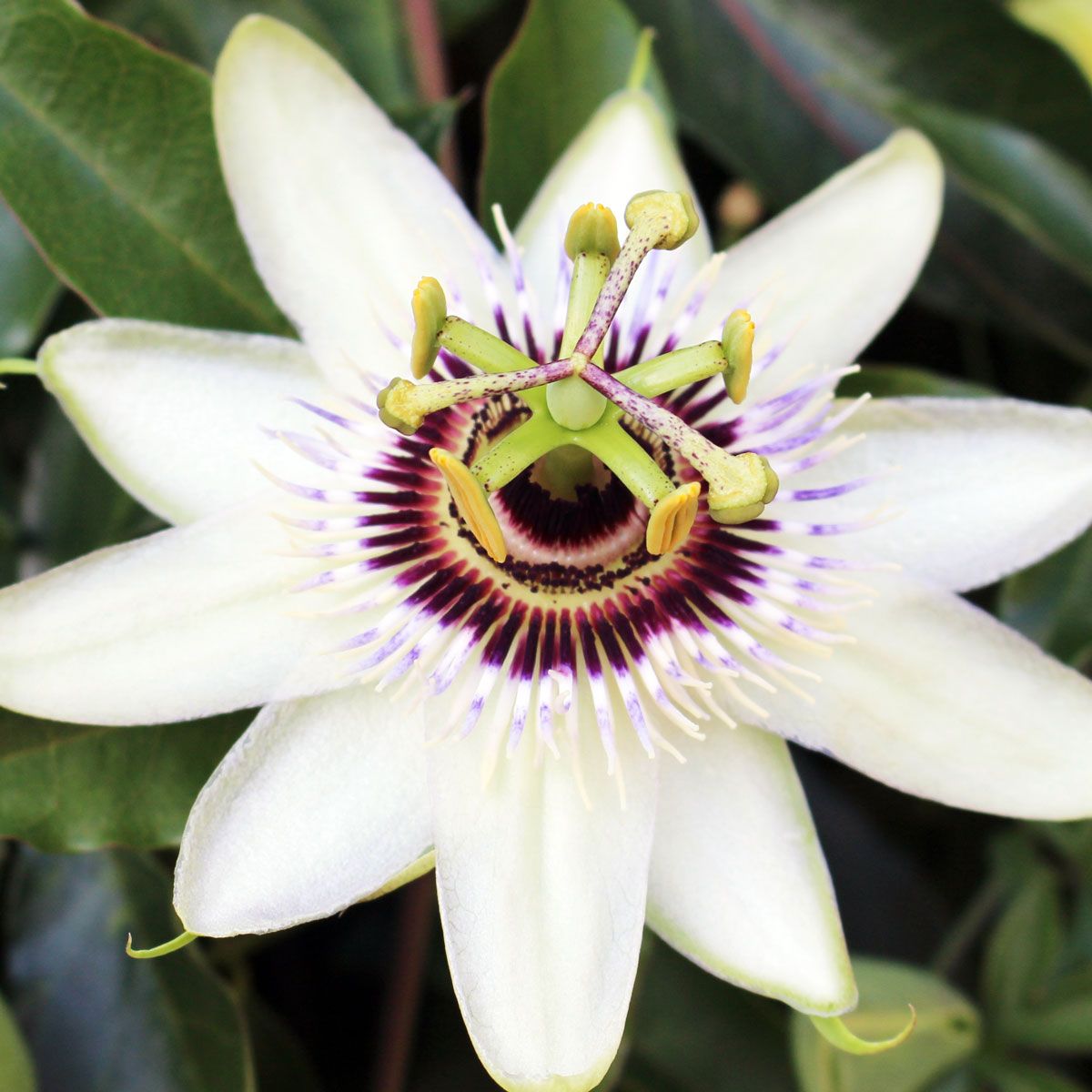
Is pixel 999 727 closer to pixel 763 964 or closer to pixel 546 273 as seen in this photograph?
pixel 763 964

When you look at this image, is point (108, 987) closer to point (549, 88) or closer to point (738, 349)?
point (738, 349)

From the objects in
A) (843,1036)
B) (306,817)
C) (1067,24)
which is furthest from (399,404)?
(1067,24)

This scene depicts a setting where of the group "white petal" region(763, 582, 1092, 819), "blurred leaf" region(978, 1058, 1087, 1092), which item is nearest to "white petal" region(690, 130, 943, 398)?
"white petal" region(763, 582, 1092, 819)

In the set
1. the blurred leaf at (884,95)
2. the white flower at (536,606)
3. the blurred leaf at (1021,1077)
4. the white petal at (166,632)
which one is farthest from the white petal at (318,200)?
the blurred leaf at (1021,1077)

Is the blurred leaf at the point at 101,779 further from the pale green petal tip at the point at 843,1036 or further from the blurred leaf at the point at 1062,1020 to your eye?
the blurred leaf at the point at 1062,1020

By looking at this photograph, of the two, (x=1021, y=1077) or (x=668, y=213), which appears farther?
(x=1021, y=1077)

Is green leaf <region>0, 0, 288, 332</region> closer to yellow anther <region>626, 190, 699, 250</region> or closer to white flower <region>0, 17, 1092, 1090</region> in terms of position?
white flower <region>0, 17, 1092, 1090</region>

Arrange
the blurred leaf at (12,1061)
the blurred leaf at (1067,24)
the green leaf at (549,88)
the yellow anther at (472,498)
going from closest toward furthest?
the yellow anther at (472,498) → the blurred leaf at (12,1061) → the green leaf at (549,88) → the blurred leaf at (1067,24)
